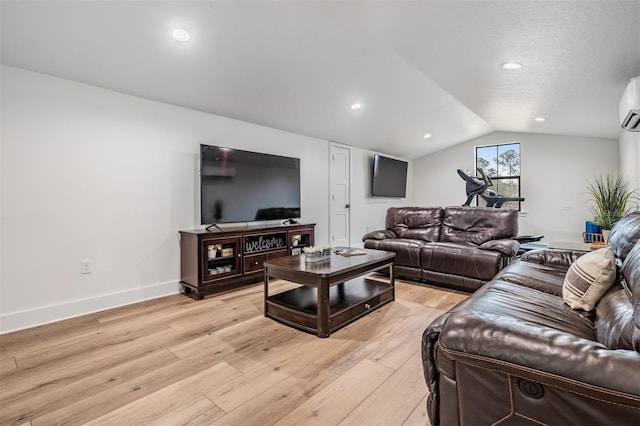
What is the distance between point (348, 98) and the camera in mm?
4090

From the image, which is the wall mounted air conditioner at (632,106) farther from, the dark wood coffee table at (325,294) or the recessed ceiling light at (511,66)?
the dark wood coffee table at (325,294)

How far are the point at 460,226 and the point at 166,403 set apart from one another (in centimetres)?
392

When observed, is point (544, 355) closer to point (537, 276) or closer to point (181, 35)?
point (537, 276)

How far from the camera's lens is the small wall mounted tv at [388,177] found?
6.45 metres

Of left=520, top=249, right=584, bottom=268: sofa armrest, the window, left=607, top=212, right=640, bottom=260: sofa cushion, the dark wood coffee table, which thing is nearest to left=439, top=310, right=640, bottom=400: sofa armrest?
left=607, top=212, right=640, bottom=260: sofa cushion

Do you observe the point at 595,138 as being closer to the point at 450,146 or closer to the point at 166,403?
the point at 450,146

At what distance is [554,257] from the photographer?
2.62 m

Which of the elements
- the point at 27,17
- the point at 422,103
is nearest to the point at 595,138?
the point at 422,103

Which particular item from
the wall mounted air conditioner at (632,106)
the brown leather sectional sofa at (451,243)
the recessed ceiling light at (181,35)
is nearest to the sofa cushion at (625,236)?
the wall mounted air conditioner at (632,106)

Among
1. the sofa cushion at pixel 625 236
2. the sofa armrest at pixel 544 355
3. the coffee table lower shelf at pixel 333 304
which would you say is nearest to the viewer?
the sofa armrest at pixel 544 355

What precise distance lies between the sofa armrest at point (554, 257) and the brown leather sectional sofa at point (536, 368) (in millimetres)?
1113

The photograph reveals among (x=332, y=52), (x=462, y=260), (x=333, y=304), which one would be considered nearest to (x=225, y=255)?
(x=333, y=304)

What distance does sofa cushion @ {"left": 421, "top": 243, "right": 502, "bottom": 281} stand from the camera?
11.2 ft

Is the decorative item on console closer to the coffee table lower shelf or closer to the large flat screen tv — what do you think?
the coffee table lower shelf
